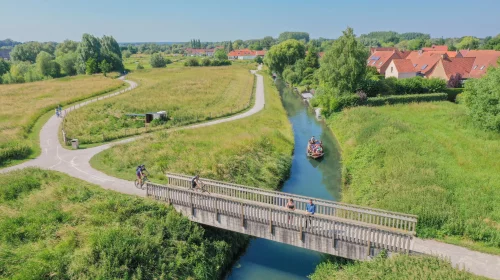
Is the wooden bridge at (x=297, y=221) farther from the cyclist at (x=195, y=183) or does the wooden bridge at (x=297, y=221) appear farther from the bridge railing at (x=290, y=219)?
the cyclist at (x=195, y=183)

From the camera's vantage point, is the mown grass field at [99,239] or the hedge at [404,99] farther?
the hedge at [404,99]

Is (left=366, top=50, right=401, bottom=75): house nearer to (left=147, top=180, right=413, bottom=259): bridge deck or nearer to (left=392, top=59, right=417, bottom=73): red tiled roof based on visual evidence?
(left=392, top=59, right=417, bottom=73): red tiled roof

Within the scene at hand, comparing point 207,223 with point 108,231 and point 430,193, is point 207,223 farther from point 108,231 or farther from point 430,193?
point 430,193

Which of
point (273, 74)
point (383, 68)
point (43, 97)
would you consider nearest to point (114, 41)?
point (273, 74)

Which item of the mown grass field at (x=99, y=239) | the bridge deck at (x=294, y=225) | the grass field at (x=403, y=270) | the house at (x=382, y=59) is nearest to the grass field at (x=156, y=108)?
the mown grass field at (x=99, y=239)

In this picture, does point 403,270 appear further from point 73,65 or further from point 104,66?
point 73,65

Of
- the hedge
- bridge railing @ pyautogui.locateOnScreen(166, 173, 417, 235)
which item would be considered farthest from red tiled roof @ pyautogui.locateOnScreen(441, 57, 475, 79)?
bridge railing @ pyautogui.locateOnScreen(166, 173, 417, 235)
